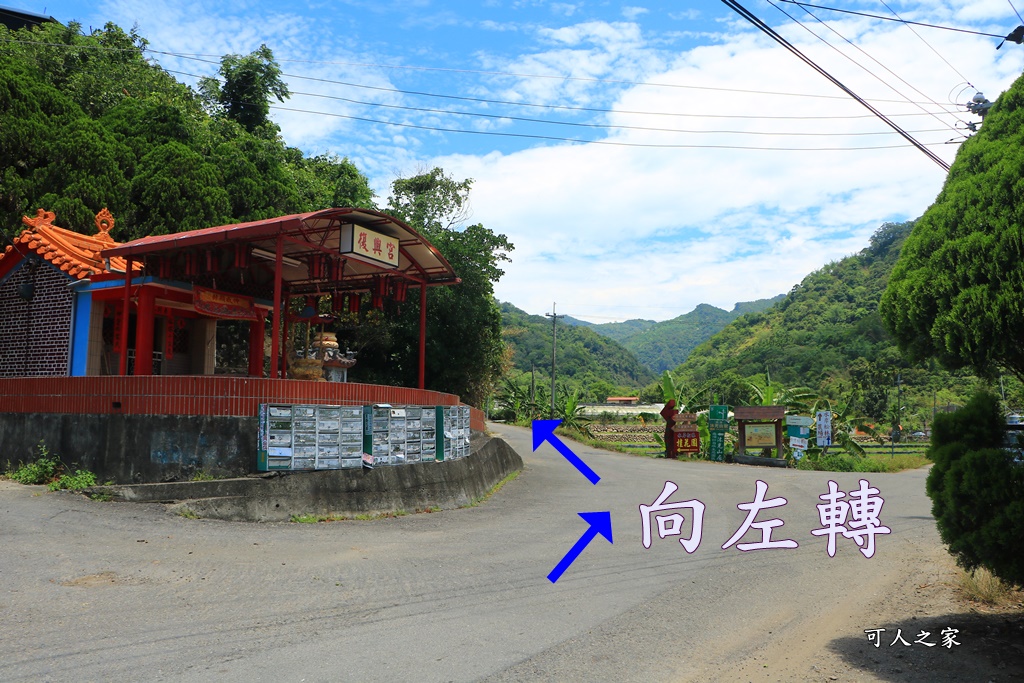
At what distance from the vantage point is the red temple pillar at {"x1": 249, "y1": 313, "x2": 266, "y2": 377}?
20891 millimetres

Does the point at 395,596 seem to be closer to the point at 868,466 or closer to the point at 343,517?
the point at 343,517

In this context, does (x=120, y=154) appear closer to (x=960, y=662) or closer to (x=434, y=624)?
(x=434, y=624)

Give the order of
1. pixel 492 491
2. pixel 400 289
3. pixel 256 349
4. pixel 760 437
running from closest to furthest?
pixel 492 491 → pixel 400 289 → pixel 256 349 → pixel 760 437

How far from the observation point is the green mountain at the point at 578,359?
95938 millimetres

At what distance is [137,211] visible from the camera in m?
24.1

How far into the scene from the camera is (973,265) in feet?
19.6

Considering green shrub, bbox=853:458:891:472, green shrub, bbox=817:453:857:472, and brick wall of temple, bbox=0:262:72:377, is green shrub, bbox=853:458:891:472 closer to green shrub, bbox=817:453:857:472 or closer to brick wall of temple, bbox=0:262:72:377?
green shrub, bbox=817:453:857:472

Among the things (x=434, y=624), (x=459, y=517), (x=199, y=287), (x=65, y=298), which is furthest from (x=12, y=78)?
(x=434, y=624)

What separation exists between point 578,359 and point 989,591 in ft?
335

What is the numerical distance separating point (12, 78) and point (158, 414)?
15.5m

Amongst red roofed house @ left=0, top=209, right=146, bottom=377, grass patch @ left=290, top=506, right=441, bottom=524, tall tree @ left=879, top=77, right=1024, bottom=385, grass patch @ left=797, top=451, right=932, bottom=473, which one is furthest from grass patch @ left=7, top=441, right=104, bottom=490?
grass patch @ left=797, top=451, right=932, bottom=473

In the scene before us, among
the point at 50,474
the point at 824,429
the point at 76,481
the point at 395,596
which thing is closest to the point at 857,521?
the point at 395,596

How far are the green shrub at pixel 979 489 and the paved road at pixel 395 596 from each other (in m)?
1.64

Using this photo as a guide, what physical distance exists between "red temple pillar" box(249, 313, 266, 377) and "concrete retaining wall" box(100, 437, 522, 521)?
8034 mm
